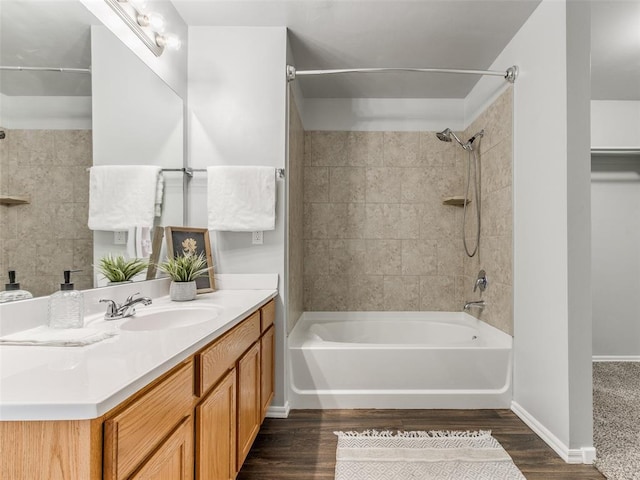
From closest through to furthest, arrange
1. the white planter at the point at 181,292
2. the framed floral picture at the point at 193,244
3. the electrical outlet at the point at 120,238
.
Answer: the electrical outlet at the point at 120,238 < the white planter at the point at 181,292 < the framed floral picture at the point at 193,244

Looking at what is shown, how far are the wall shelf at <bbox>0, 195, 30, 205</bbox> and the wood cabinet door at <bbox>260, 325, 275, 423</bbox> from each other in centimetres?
121

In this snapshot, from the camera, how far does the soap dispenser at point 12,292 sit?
1168 millimetres

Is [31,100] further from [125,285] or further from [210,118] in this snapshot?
[210,118]

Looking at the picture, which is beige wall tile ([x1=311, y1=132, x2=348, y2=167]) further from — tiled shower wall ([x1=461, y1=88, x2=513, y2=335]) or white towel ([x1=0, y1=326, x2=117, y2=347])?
white towel ([x1=0, y1=326, x2=117, y2=347])

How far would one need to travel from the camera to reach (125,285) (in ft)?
5.77

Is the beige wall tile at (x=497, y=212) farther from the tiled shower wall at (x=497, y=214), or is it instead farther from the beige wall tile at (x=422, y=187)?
the beige wall tile at (x=422, y=187)

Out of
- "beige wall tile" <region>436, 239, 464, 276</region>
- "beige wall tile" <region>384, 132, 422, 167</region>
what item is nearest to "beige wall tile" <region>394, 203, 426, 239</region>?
"beige wall tile" <region>436, 239, 464, 276</region>

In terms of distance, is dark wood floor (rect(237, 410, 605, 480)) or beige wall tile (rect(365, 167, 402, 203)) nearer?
dark wood floor (rect(237, 410, 605, 480))

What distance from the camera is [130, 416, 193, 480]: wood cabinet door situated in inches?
33.7

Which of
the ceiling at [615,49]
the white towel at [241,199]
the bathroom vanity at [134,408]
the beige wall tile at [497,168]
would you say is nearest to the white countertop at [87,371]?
the bathroom vanity at [134,408]

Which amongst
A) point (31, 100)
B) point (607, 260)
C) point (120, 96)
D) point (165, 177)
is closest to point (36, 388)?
point (31, 100)

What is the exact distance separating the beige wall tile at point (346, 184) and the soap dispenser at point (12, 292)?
2541 millimetres

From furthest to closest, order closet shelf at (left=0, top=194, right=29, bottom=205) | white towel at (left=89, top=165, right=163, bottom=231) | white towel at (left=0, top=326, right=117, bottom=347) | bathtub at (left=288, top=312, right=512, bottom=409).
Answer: bathtub at (left=288, top=312, right=512, bottom=409) < white towel at (left=89, top=165, right=163, bottom=231) < closet shelf at (left=0, top=194, right=29, bottom=205) < white towel at (left=0, top=326, right=117, bottom=347)

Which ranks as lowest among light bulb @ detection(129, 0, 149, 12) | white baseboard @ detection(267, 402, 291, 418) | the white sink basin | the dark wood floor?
the dark wood floor
